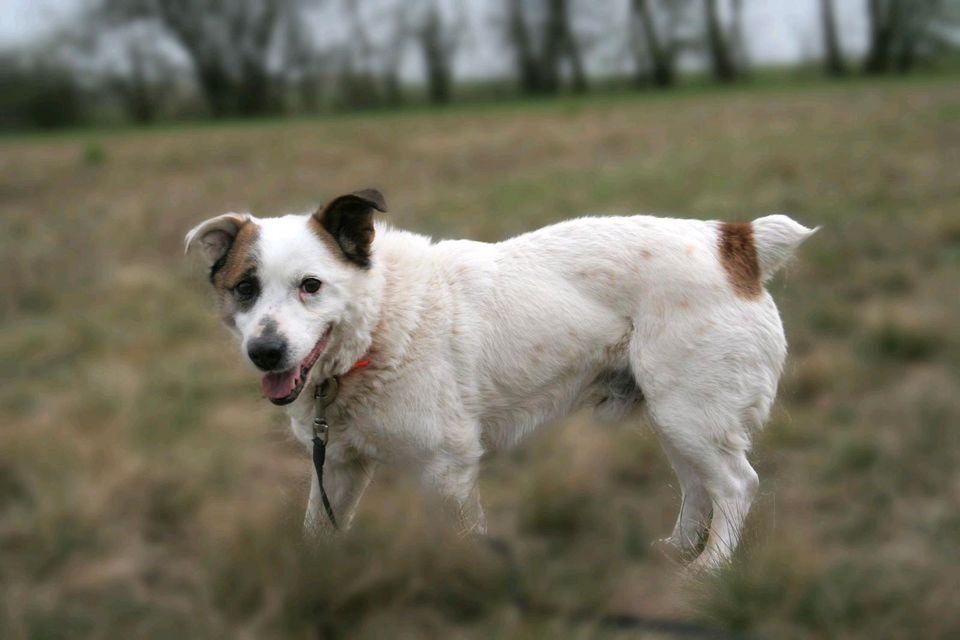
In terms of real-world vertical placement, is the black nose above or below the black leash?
above

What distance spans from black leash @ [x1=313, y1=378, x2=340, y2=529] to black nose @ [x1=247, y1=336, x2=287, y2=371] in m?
0.30

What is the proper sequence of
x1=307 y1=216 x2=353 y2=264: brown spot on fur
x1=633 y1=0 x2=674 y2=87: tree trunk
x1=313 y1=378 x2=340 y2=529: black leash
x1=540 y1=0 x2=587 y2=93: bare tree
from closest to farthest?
x1=313 y1=378 x2=340 y2=529: black leash < x1=307 y1=216 x2=353 y2=264: brown spot on fur < x1=633 y1=0 x2=674 y2=87: tree trunk < x1=540 y1=0 x2=587 y2=93: bare tree

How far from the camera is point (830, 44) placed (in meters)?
32.1

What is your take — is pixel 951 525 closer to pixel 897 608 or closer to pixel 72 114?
pixel 897 608

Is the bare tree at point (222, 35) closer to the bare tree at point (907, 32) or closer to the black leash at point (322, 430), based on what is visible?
the bare tree at point (907, 32)

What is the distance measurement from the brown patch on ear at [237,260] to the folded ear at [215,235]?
0.02m

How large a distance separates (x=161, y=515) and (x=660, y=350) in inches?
105

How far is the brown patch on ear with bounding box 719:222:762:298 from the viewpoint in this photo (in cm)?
310

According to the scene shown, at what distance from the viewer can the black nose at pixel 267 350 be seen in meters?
2.59

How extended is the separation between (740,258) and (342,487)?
169cm

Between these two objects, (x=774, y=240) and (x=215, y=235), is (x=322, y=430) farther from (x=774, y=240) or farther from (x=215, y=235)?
(x=774, y=240)

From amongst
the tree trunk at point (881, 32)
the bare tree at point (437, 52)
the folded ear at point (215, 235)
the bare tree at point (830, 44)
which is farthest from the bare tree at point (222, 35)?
the folded ear at point (215, 235)

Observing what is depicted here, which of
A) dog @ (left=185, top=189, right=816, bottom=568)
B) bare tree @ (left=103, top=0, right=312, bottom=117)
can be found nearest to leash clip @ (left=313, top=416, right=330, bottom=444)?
dog @ (left=185, top=189, right=816, bottom=568)

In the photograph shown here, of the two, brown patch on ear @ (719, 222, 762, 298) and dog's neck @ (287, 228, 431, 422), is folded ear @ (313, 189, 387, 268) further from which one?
brown patch on ear @ (719, 222, 762, 298)
